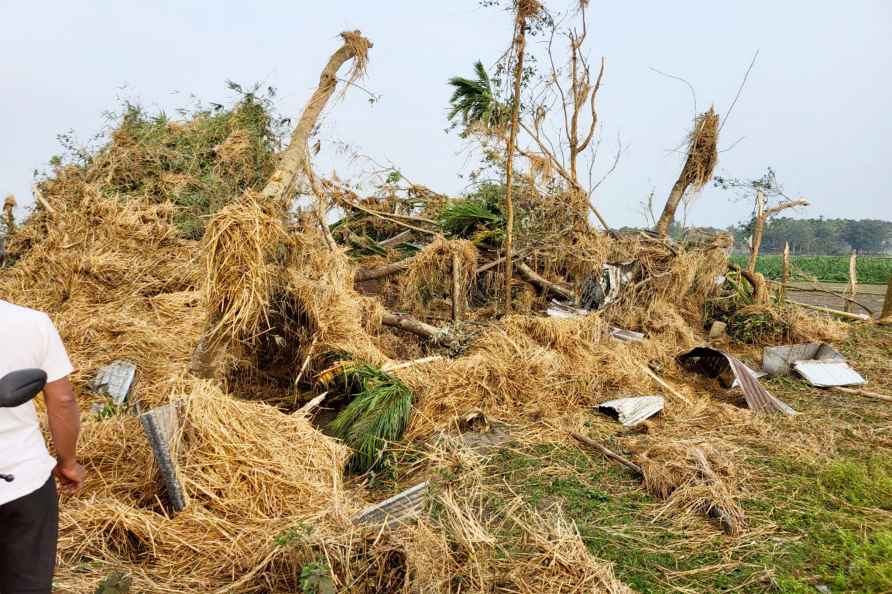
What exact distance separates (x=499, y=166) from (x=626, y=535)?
7385mm

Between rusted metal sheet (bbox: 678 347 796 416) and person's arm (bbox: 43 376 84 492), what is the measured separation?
20.0 feet

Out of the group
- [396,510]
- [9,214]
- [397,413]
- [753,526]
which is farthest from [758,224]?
[9,214]

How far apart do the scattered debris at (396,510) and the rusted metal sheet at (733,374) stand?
14.1ft

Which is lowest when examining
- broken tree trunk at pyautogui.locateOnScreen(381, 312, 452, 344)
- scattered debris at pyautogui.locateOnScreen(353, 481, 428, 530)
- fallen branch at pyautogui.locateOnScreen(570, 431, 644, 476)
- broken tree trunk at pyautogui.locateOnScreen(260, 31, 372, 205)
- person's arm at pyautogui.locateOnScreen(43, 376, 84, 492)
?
fallen branch at pyautogui.locateOnScreen(570, 431, 644, 476)

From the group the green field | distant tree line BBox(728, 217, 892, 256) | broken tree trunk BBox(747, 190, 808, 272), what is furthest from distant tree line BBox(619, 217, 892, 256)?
broken tree trunk BBox(747, 190, 808, 272)

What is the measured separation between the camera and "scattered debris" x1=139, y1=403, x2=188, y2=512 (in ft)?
9.50

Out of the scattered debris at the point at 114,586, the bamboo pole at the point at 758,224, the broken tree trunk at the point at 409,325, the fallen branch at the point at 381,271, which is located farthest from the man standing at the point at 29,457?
the bamboo pole at the point at 758,224

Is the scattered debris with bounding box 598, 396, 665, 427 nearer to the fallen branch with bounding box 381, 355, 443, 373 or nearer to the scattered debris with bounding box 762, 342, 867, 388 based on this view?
the fallen branch with bounding box 381, 355, 443, 373

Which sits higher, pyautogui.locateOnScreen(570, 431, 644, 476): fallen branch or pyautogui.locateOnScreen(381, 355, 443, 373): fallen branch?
pyautogui.locateOnScreen(381, 355, 443, 373): fallen branch

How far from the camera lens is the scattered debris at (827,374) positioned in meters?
6.91

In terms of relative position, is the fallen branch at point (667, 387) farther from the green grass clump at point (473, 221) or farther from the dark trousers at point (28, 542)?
the dark trousers at point (28, 542)

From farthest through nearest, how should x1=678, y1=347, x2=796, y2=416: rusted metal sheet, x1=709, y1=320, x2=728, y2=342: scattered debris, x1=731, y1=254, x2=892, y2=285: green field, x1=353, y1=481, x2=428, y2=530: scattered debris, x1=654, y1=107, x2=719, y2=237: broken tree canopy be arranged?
x1=731, y1=254, x2=892, y2=285: green field
x1=654, y1=107, x2=719, y2=237: broken tree canopy
x1=709, y1=320, x2=728, y2=342: scattered debris
x1=678, y1=347, x2=796, y2=416: rusted metal sheet
x1=353, y1=481, x2=428, y2=530: scattered debris

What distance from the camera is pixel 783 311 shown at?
31.3ft

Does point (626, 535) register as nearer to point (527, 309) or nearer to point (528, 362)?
point (528, 362)
